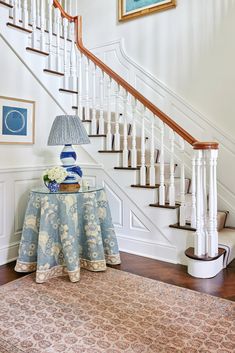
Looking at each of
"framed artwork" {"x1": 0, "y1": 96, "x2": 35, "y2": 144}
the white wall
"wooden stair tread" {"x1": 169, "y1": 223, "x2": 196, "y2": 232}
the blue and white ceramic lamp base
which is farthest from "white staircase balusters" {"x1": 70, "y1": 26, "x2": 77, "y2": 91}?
"wooden stair tread" {"x1": 169, "y1": 223, "x2": 196, "y2": 232}

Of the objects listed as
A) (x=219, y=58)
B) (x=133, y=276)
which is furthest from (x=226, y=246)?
(x=219, y=58)

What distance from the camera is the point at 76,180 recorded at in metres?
2.90

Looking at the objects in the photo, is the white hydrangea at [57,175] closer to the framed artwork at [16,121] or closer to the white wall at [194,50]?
the framed artwork at [16,121]

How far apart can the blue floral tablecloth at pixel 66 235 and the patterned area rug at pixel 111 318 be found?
16 cm

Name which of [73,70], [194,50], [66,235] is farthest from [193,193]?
[194,50]

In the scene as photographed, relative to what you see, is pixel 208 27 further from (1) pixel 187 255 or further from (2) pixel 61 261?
(2) pixel 61 261

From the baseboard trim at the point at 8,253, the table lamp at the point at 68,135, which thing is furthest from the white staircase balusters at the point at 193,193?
the baseboard trim at the point at 8,253

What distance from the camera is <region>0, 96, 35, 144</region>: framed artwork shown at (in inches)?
113

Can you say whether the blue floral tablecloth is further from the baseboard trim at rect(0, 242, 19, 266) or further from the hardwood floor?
the baseboard trim at rect(0, 242, 19, 266)

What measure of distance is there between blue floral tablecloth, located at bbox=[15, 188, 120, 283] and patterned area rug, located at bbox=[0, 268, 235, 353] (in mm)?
156

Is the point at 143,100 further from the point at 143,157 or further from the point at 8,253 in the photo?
the point at 8,253

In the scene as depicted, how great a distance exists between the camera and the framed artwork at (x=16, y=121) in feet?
9.43

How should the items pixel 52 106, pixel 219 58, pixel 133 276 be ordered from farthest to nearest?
pixel 219 58 → pixel 52 106 → pixel 133 276

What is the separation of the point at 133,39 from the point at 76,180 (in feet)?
8.50
